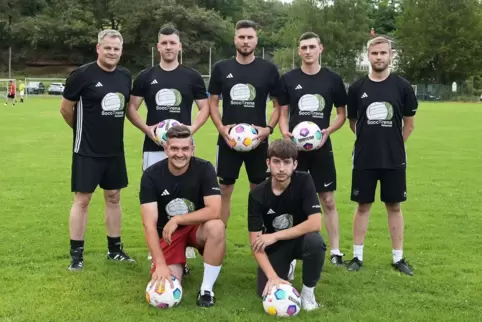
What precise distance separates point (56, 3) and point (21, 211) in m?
68.8

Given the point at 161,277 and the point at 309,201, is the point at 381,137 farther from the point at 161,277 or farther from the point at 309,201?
the point at 161,277

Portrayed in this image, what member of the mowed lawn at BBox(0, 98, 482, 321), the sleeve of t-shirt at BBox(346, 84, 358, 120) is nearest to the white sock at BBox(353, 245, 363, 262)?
the mowed lawn at BBox(0, 98, 482, 321)

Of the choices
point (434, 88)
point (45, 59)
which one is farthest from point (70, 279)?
point (45, 59)

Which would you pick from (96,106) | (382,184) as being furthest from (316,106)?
(96,106)

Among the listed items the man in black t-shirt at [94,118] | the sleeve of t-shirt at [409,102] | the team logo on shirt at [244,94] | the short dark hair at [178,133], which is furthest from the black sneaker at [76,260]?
the sleeve of t-shirt at [409,102]

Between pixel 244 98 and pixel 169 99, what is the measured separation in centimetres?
78

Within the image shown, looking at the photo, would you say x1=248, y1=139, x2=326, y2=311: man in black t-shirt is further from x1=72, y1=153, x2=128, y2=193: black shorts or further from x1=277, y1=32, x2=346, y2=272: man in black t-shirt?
x1=72, y1=153, x2=128, y2=193: black shorts

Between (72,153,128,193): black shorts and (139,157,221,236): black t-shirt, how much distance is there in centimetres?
90

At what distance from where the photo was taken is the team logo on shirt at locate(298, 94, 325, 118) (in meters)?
5.66

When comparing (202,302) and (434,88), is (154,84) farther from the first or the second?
(434,88)

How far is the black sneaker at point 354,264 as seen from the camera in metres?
5.53

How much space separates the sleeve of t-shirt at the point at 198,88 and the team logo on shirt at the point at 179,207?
56.5 inches

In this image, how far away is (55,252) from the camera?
6055mm

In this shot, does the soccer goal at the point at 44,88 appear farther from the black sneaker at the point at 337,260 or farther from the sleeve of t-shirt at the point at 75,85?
the black sneaker at the point at 337,260
